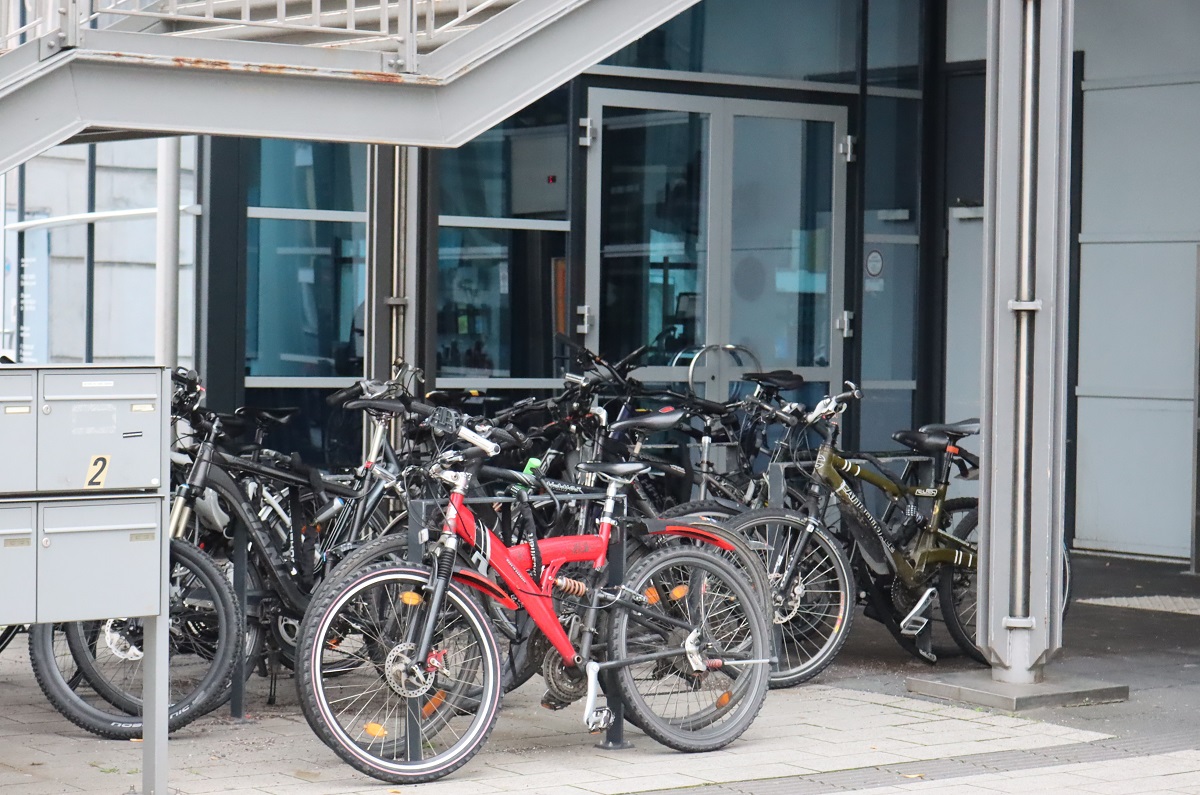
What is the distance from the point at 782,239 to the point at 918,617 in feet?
15.3

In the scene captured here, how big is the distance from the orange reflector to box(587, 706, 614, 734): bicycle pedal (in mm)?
493

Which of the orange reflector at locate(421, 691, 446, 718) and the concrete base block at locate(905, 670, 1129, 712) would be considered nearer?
the orange reflector at locate(421, 691, 446, 718)

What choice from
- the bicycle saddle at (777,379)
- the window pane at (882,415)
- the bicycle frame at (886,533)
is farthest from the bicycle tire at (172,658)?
the window pane at (882,415)

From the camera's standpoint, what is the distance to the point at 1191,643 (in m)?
8.48

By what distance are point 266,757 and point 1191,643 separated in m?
4.65

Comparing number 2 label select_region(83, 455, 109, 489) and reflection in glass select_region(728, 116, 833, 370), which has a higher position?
reflection in glass select_region(728, 116, 833, 370)

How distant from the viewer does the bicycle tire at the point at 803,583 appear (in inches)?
283

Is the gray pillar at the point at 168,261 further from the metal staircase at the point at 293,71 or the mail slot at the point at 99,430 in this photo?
the mail slot at the point at 99,430

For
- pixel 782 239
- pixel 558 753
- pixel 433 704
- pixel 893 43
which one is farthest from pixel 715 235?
pixel 433 704

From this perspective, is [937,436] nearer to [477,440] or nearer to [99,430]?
[477,440]

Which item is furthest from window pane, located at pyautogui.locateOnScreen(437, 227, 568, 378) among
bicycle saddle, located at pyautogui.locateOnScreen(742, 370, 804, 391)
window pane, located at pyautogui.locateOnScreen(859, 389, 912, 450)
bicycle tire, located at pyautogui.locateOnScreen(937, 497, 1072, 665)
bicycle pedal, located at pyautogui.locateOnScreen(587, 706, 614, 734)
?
bicycle pedal, located at pyautogui.locateOnScreen(587, 706, 614, 734)

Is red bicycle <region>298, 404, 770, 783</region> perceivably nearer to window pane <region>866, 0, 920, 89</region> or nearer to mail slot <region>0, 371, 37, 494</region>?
mail slot <region>0, 371, 37, 494</region>

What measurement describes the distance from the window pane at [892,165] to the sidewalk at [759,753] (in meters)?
5.43

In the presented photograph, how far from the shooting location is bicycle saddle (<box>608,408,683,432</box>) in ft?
22.9
